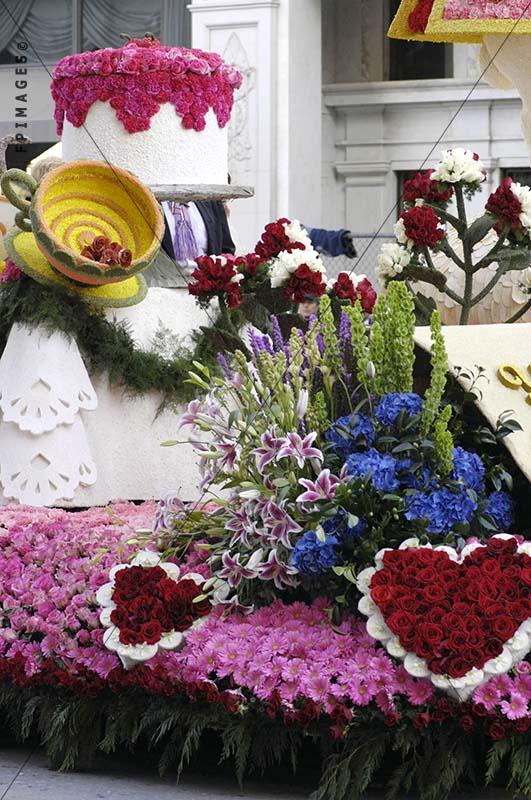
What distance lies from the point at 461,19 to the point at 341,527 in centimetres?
235

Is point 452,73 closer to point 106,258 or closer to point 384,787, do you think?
point 106,258

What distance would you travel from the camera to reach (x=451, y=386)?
4.39m

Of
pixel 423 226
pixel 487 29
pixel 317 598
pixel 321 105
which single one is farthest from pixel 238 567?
pixel 321 105

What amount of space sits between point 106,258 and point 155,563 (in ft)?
4.86

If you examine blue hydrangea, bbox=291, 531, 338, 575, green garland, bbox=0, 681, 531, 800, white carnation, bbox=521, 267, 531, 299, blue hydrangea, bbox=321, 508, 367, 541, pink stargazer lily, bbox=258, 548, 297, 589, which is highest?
white carnation, bbox=521, 267, 531, 299

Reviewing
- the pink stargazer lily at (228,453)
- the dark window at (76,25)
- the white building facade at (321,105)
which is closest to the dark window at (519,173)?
the white building facade at (321,105)

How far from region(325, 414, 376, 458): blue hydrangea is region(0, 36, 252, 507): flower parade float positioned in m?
1.49

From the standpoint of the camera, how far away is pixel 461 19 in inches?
219

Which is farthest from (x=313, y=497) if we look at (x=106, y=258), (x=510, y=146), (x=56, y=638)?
(x=510, y=146)

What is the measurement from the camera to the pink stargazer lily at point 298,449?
3.88 meters

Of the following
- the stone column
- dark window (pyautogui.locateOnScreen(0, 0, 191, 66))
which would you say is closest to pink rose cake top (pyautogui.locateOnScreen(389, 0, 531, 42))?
the stone column

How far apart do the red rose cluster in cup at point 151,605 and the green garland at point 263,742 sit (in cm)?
14

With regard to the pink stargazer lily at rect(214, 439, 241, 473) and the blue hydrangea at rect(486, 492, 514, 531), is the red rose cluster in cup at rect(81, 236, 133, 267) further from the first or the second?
the blue hydrangea at rect(486, 492, 514, 531)

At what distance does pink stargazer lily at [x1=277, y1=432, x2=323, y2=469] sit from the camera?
3.88 m
